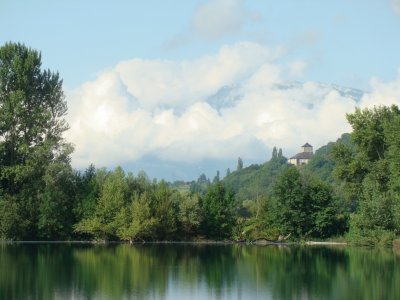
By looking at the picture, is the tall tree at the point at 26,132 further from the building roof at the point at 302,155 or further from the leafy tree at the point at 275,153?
the building roof at the point at 302,155

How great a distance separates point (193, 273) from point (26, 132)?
98.7 feet

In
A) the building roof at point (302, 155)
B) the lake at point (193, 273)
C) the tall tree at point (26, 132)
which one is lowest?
the lake at point (193, 273)

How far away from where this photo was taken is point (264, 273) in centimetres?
3819

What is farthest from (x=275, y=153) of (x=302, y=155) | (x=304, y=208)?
(x=304, y=208)

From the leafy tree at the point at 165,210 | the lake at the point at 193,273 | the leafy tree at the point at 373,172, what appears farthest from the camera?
the leafy tree at the point at 165,210

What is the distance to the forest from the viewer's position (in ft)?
200

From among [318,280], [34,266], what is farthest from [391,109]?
[34,266]

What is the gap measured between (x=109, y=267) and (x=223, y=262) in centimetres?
800

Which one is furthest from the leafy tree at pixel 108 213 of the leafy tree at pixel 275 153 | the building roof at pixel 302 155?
the building roof at pixel 302 155

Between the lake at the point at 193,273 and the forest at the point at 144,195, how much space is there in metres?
5.64

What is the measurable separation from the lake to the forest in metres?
5.64

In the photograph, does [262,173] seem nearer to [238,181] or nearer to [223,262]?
[238,181]

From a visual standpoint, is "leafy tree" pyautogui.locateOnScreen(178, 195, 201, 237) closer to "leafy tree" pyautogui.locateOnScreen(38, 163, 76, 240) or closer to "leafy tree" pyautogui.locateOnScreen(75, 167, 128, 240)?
"leafy tree" pyautogui.locateOnScreen(75, 167, 128, 240)

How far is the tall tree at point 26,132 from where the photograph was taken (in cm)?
6131
